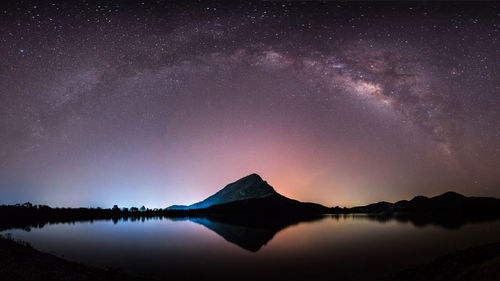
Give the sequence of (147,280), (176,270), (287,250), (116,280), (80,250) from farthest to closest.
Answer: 1. (287,250)
2. (80,250)
3. (176,270)
4. (147,280)
5. (116,280)

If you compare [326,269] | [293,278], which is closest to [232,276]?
[293,278]

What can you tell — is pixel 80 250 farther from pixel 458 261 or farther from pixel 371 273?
pixel 458 261

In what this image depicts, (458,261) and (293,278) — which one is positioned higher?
(458,261)

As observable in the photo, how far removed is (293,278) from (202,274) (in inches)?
285

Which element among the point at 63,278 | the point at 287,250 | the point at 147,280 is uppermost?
the point at 63,278

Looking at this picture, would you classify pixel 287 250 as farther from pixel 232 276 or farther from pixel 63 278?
pixel 63 278

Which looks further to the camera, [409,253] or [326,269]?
[409,253]

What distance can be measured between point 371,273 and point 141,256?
22642 mm

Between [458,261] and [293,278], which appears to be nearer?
[458,261]

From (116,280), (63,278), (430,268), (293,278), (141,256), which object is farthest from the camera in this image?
(141,256)

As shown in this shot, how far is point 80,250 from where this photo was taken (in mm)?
32062

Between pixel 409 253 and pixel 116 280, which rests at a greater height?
pixel 116 280

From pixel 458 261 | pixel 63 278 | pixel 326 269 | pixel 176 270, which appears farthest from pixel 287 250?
pixel 63 278

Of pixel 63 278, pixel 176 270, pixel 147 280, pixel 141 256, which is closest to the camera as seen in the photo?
pixel 63 278
